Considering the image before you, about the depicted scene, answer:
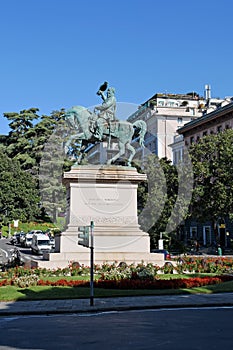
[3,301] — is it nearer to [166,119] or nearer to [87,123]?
[87,123]

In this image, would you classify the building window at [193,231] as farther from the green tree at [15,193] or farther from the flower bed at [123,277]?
the flower bed at [123,277]

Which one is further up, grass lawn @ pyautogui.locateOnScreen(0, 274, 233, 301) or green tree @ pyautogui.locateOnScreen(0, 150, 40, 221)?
green tree @ pyautogui.locateOnScreen(0, 150, 40, 221)

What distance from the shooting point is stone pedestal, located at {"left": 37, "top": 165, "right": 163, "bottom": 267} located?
1096 inches

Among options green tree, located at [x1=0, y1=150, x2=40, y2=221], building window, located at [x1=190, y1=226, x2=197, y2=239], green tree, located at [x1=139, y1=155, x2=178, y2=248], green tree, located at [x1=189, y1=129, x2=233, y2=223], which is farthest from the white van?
building window, located at [x1=190, y1=226, x2=197, y2=239]

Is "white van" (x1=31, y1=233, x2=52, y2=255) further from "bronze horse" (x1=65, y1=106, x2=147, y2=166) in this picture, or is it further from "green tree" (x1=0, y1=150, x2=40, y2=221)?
"bronze horse" (x1=65, y1=106, x2=147, y2=166)

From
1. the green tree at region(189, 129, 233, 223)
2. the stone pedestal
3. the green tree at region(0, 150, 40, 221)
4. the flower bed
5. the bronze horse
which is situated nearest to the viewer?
the flower bed

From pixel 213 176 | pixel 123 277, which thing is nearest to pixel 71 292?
pixel 123 277

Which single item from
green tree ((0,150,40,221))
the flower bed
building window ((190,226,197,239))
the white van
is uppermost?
green tree ((0,150,40,221))

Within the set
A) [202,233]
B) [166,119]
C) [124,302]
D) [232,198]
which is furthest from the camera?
[166,119]

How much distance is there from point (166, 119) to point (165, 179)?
155 feet

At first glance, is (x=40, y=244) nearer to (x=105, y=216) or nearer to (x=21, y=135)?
(x=105, y=216)

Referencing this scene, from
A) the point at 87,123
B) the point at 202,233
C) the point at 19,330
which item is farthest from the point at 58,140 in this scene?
the point at 19,330

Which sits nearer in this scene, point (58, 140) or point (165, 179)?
point (165, 179)

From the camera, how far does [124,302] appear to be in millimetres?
16359
